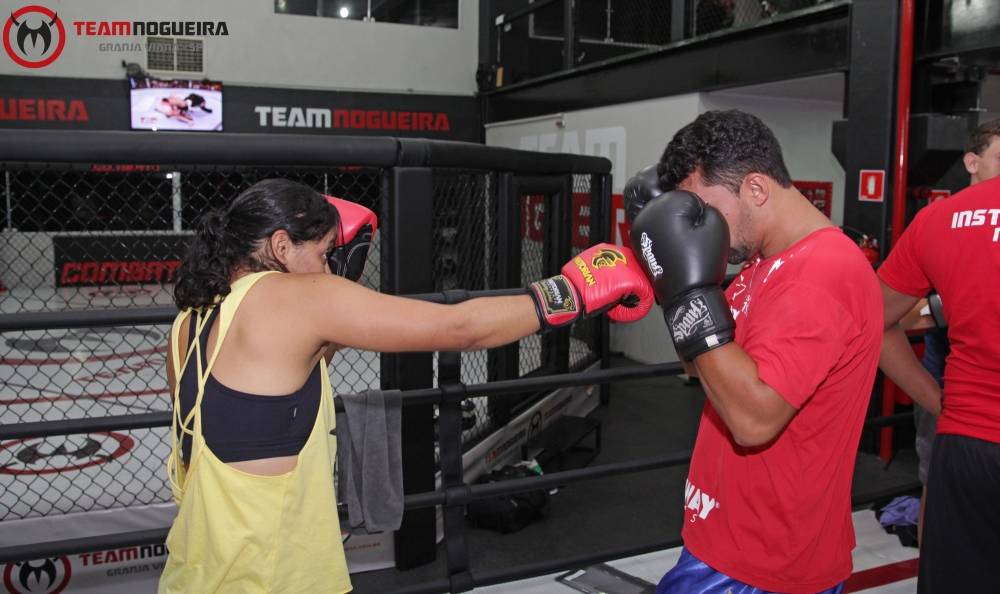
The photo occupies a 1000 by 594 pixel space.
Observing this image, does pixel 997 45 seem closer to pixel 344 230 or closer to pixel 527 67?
pixel 344 230

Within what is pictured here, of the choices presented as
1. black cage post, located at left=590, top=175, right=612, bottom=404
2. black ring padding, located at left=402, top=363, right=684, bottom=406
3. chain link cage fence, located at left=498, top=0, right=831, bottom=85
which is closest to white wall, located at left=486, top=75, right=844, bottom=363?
black cage post, located at left=590, top=175, right=612, bottom=404

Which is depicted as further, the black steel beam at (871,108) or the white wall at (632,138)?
the white wall at (632,138)

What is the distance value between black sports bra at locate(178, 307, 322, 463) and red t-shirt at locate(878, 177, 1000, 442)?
141 cm

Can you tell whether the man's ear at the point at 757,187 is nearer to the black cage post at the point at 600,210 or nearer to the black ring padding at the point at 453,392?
the black ring padding at the point at 453,392

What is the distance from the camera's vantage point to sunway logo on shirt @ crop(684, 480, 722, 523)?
145 centimetres

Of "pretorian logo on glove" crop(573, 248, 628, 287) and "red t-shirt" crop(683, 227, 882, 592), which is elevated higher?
"pretorian logo on glove" crop(573, 248, 628, 287)

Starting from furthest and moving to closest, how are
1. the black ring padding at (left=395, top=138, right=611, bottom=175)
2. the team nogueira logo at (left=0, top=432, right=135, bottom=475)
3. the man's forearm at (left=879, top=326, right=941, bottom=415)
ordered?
the team nogueira logo at (left=0, top=432, right=135, bottom=475) → the black ring padding at (left=395, top=138, right=611, bottom=175) → the man's forearm at (left=879, top=326, right=941, bottom=415)

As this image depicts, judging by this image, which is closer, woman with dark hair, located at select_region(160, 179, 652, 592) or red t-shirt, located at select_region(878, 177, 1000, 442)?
woman with dark hair, located at select_region(160, 179, 652, 592)

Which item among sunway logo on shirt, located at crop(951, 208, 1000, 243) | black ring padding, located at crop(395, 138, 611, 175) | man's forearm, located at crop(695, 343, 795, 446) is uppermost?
black ring padding, located at crop(395, 138, 611, 175)

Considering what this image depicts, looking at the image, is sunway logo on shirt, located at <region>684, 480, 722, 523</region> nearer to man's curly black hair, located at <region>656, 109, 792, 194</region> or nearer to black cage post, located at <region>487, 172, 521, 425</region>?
man's curly black hair, located at <region>656, 109, 792, 194</region>

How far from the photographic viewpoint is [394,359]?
2678 mm

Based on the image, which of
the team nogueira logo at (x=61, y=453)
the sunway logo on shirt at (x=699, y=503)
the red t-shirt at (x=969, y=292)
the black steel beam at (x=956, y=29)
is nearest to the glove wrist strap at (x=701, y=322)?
the sunway logo on shirt at (x=699, y=503)

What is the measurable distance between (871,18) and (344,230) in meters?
3.69

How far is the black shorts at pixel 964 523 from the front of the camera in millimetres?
1672
